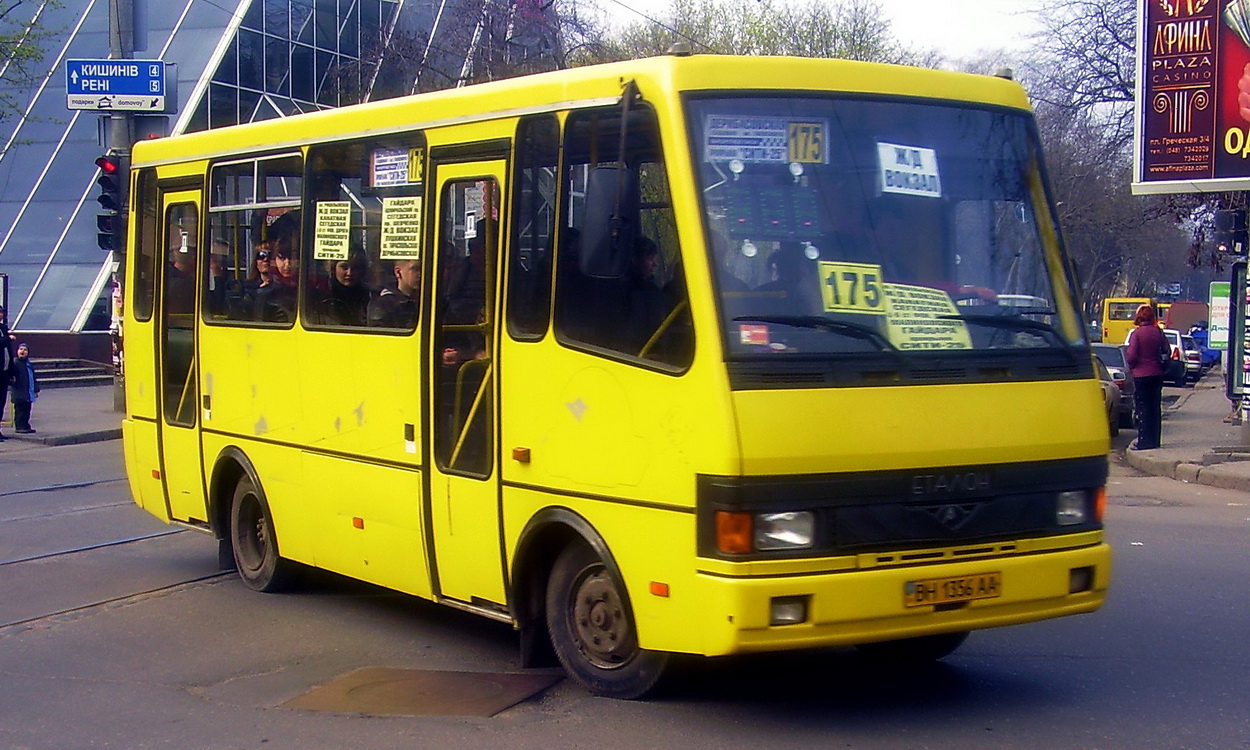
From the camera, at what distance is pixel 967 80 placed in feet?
22.4

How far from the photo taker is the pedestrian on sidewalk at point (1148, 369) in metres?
19.0

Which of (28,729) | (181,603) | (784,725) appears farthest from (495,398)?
(181,603)

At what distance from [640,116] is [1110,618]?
14.1 ft

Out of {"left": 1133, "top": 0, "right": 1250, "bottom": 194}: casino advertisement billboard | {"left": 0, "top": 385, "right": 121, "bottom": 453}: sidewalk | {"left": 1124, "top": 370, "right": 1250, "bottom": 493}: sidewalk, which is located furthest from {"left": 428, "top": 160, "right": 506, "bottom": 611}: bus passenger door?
{"left": 1133, "top": 0, "right": 1250, "bottom": 194}: casino advertisement billboard

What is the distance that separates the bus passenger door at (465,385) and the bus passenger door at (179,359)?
3210mm

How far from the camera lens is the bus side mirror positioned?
20.0 ft

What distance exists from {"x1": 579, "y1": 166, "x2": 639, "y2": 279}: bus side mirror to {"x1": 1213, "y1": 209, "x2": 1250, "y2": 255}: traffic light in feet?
52.8

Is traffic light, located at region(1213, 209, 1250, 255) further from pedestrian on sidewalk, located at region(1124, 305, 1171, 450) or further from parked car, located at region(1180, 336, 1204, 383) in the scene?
parked car, located at region(1180, 336, 1204, 383)

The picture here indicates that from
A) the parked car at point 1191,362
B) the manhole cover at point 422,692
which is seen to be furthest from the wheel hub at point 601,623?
the parked car at point 1191,362

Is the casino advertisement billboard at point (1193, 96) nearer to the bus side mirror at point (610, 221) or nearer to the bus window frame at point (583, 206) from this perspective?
the bus window frame at point (583, 206)

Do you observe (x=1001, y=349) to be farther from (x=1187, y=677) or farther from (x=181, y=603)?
(x=181, y=603)

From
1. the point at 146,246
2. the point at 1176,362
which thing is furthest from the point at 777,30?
the point at 146,246

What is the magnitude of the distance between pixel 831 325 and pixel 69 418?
20.9 m

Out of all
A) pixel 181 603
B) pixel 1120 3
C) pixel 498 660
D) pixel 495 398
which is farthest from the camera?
pixel 1120 3
